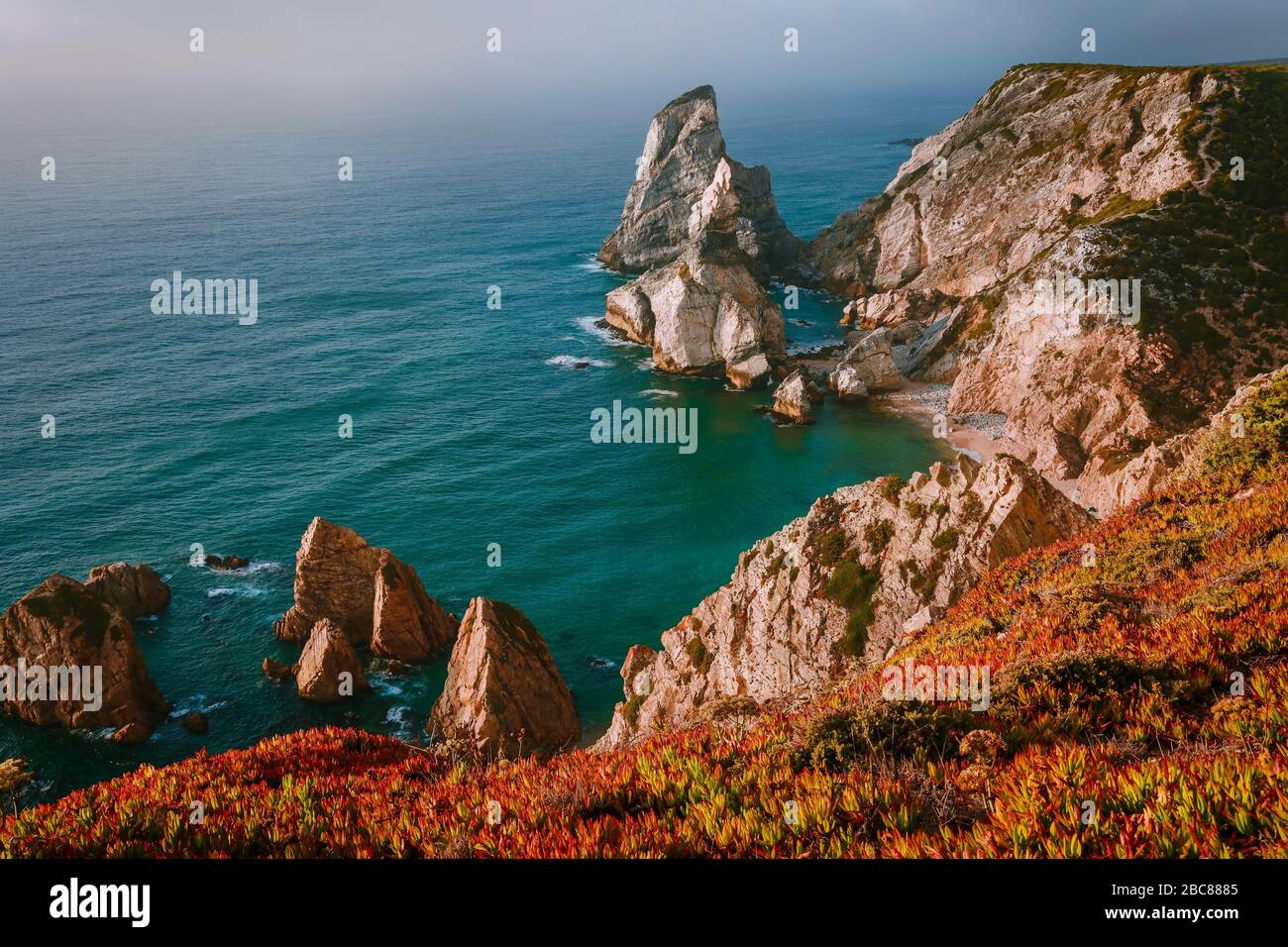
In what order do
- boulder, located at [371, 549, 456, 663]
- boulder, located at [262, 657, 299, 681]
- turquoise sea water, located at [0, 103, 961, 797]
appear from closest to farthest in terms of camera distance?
boulder, located at [262, 657, 299, 681], boulder, located at [371, 549, 456, 663], turquoise sea water, located at [0, 103, 961, 797]

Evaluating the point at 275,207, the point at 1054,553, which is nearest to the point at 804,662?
the point at 1054,553

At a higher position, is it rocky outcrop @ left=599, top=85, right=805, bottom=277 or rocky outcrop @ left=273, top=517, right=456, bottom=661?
rocky outcrop @ left=599, top=85, right=805, bottom=277

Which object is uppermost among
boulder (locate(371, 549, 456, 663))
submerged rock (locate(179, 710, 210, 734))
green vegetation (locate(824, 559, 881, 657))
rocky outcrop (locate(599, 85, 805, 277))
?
rocky outcrop (locate(599, 85, 805, 277))

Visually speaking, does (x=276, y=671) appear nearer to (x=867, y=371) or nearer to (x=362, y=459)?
(x=362, y=459)

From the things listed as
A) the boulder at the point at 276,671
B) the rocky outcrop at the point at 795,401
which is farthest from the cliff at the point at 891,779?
the rocky outcrop at the point at 795,401

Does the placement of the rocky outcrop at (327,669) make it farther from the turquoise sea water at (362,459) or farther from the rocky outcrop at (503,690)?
the rocky outcrop at (503,690)

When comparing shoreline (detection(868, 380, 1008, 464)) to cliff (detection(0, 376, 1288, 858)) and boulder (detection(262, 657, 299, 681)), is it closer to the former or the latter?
boulder (detection(262, 657, 299, 681))

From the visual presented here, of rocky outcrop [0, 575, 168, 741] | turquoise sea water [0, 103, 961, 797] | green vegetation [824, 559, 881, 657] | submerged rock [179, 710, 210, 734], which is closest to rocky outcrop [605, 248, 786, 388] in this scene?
turquoise sea water [0, 103, 961, 797]

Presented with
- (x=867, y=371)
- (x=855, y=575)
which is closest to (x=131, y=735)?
(x=855, y=575)
